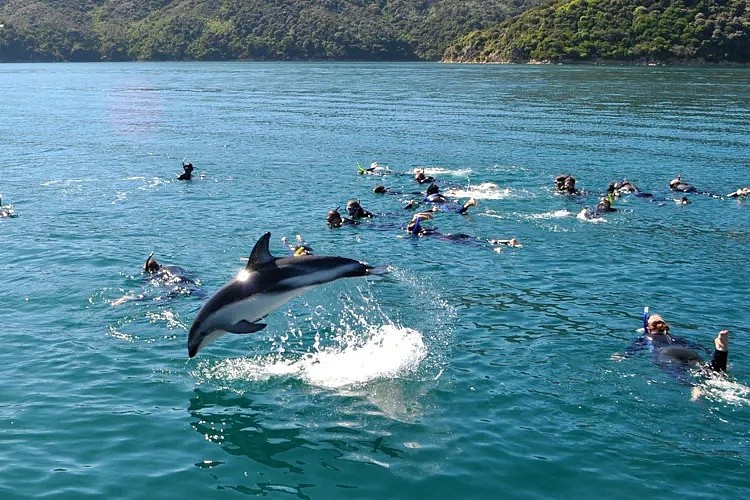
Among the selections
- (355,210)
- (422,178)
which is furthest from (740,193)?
(355,210)

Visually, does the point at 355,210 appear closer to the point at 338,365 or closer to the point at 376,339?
the point at 376,339

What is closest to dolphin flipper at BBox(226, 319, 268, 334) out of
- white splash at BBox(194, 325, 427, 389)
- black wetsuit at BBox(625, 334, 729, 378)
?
white splash at BBox(194, 325, 427, 389)

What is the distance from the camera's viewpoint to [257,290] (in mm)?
17109

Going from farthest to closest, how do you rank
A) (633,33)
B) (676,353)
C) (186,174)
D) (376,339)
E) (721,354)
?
(633,33) < (186,174) < (376,339) < (676,353) < (721,354)

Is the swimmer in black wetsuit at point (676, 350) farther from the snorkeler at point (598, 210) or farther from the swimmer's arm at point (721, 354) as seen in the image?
the snorkeler at point (598, 210)

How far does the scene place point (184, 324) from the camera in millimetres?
22375

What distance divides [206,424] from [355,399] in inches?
133

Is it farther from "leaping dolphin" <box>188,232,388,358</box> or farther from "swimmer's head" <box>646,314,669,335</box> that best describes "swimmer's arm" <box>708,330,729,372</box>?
"leaping dolphin" <box>188,232,388,358</box>

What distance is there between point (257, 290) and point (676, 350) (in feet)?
35.2

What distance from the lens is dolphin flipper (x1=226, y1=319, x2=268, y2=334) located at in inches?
649

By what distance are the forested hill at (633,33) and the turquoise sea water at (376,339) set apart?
346ft

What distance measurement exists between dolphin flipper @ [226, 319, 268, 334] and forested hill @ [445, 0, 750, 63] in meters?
150

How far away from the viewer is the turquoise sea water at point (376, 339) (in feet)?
49.3

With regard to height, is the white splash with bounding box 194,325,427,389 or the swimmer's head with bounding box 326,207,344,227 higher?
the swimmer's head with bounding box 326,207,344,227
